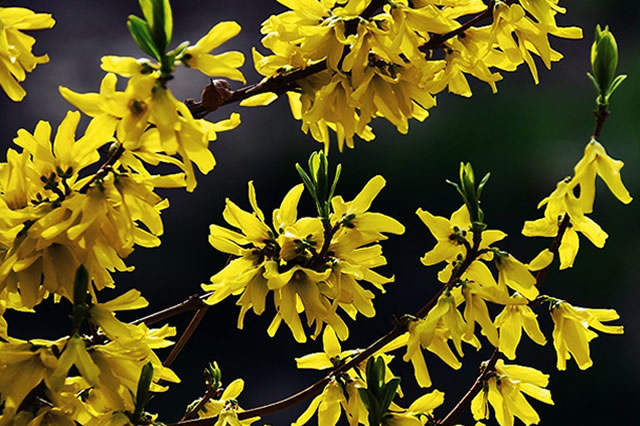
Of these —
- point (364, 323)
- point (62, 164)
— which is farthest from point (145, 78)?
point (364, 323)

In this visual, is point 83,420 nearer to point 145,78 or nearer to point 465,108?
point 145,78

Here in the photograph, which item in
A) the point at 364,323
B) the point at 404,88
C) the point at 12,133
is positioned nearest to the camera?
the point at 404,88

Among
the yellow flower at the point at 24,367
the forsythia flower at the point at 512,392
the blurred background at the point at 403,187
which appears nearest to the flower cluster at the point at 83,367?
the yellow flower at the point at 24,367

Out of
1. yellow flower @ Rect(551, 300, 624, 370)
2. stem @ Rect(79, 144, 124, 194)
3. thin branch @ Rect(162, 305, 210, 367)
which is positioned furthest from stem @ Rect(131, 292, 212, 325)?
yellow flower @ Rect(551, 300, 624, 370)

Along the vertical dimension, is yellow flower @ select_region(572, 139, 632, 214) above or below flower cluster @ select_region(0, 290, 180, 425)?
above

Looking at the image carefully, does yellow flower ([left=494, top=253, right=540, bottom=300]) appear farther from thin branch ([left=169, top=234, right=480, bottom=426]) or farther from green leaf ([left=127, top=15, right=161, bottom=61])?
green leaf ([left=127, top=15, right=161, bottom=61])

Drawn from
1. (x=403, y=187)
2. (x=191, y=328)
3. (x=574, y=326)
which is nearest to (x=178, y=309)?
(x=191, y=328)
